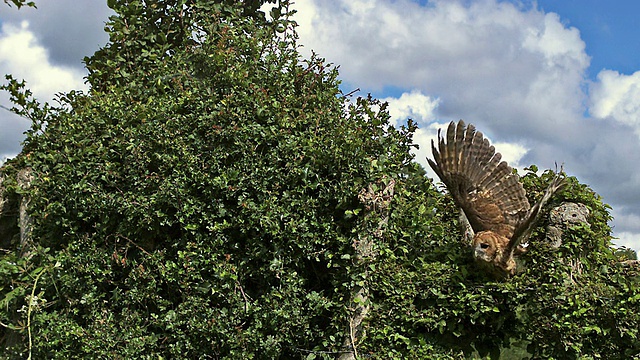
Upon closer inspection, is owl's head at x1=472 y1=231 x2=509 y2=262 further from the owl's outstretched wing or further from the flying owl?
the owl's outstretched wing

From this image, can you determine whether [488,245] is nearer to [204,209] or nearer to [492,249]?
[492,249]

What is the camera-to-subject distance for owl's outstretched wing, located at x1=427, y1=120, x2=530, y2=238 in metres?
5.92

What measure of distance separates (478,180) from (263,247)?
2.11m

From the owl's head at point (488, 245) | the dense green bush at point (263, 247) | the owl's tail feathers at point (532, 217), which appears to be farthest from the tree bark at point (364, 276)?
the owl's tail feathers at point (532, 217)

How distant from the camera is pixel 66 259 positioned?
677 cm

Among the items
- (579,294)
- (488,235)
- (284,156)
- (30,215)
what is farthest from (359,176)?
(30,215)

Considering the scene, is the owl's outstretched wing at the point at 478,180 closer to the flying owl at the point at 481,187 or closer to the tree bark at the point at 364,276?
the flying owl at the point at 481,187

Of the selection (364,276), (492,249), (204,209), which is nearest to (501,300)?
(492,249)

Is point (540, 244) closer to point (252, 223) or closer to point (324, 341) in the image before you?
point (324, 341)

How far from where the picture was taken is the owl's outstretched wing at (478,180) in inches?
233

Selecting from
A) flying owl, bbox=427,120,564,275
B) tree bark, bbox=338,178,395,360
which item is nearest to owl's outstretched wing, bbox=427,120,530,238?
flying owl, bbox=427,120,564,275

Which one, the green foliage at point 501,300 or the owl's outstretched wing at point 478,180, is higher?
the owl's outstretched wing at point 478,180

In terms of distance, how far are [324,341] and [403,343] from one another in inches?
28.2

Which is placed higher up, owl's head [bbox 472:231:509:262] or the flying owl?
A: the flying owl
